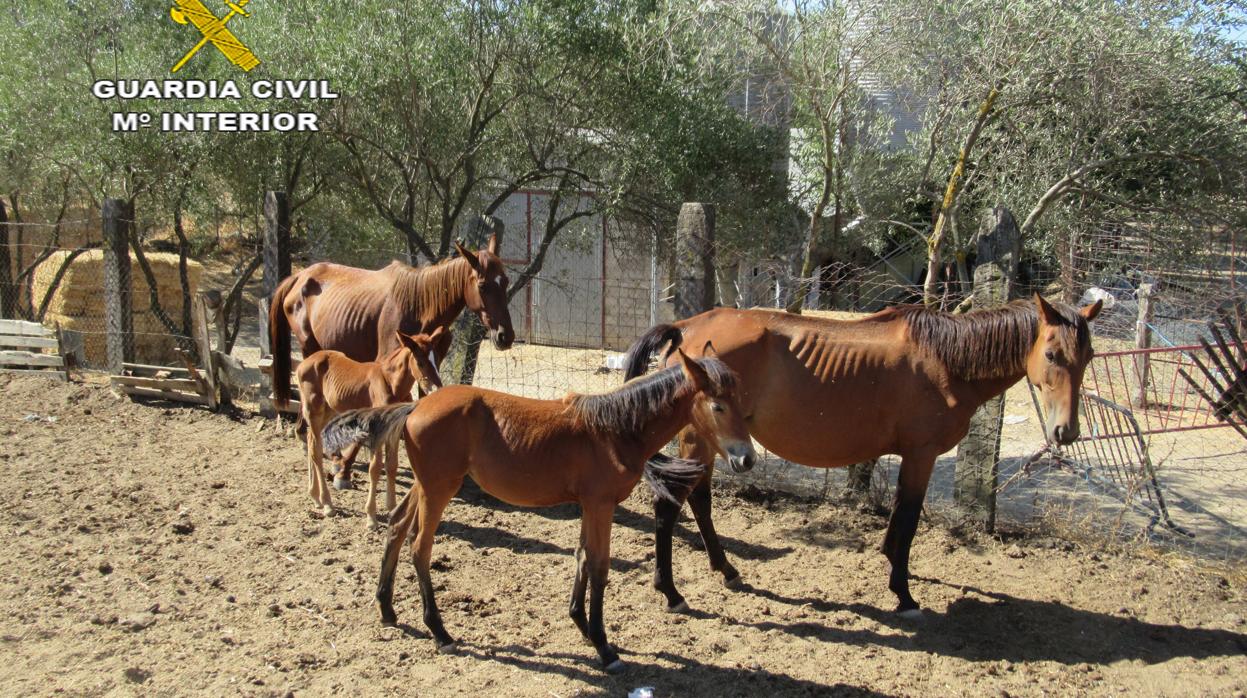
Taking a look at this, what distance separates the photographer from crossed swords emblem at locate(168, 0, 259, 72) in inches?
368

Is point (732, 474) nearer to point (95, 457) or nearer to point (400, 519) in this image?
point (400, 519)

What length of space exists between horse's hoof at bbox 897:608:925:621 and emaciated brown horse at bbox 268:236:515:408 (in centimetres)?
344

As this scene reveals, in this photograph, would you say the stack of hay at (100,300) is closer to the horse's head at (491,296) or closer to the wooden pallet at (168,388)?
the wooden pallet at (168,388)

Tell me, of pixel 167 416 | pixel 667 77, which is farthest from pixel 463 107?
pixel 167 416

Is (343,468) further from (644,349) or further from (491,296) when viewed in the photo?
(644,349)

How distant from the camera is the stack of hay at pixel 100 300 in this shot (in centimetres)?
1223

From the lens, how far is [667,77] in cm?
865

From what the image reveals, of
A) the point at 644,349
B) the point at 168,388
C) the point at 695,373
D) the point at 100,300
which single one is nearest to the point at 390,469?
the point at 644,349

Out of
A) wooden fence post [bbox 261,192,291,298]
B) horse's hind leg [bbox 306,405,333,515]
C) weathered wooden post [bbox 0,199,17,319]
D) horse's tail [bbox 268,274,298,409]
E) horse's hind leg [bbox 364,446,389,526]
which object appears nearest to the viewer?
horse's hind leg [bbox 364,446,389,526]

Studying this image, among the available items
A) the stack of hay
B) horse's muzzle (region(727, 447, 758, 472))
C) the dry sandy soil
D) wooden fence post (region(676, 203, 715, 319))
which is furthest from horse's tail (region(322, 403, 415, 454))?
the stack of hay

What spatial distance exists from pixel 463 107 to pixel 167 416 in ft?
15.2

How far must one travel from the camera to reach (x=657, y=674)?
4293 millimetres

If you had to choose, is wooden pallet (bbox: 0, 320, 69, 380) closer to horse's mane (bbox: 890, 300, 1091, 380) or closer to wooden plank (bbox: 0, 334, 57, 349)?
wooden plank (bbox: 0, 334, 57, 349)

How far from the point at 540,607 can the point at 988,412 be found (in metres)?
3.64
